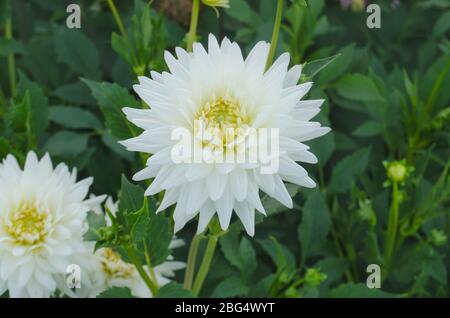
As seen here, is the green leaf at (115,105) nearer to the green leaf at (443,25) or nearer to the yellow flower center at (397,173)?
the yellow flower center at (397,173)

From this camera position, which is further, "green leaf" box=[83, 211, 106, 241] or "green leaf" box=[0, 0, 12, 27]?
"green leaf" box=[0, 0, 12, 27]

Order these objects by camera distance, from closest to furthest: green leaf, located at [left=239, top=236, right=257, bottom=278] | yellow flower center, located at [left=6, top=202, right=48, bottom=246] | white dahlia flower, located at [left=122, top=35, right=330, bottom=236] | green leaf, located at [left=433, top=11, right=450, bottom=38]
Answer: white dahlia flower, located at [left=122, top=35, right=330, bottom=236] → yellow flower center, located at [left=6, top=202, right=48, bottom=246] → green leaf, located at [left=239, top=236, right=257, bottom=278] → green leaf, located at [left=433, top=11, right=450, bottom=38]

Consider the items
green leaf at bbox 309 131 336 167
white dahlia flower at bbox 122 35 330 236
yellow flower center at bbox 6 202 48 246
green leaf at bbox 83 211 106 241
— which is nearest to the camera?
white dahlia flower at bbox 122 35 330 236

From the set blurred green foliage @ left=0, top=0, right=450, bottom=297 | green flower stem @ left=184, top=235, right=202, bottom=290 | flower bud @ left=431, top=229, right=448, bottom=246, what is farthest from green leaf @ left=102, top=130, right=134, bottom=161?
flower bud @ left=431, top=229, right=448, bottom=246

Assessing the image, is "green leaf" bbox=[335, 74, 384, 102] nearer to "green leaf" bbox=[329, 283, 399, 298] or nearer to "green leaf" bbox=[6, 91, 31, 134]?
"green leaf" bbox=[329, 283, 399, 298]

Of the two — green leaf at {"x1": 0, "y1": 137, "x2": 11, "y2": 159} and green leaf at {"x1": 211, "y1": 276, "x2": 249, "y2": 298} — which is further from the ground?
green leaf at {"x1": 0, "y1": 137, "x2": 11, "y2": 159}

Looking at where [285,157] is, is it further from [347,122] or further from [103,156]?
[347,122]

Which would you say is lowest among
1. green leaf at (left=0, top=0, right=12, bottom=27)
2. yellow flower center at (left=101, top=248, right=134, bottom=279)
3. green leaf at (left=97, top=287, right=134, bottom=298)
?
green leaf at (left=97, top=287, right=134, bottom=298)

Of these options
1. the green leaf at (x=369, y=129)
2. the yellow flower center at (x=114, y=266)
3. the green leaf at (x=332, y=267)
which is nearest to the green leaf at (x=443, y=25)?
the green leaf at (x=369, y=129)
